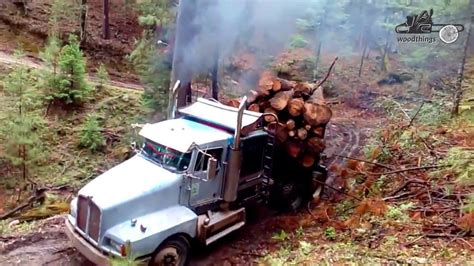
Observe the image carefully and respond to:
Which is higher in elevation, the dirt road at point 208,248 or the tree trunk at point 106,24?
the tree trunk at point 106,24

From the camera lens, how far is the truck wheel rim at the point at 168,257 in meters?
7.83

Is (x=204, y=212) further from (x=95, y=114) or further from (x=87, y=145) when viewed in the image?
(x=95, y=114)

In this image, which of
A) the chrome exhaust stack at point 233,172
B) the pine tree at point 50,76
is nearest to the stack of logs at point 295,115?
the chrome exhaust stack at point 233,172

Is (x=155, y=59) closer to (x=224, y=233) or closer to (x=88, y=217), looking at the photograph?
(x=224, y=233)

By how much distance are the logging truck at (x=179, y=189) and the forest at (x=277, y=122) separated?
24.1 inches

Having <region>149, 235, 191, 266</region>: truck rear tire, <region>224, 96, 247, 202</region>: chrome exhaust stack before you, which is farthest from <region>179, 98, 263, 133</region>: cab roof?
<region>149, 235, 191, 266</region>: truck rear tire

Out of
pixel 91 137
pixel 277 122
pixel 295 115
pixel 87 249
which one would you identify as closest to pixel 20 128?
pixel 91 137

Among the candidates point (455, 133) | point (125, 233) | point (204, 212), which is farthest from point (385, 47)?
point (125, 233)

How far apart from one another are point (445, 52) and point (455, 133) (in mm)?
14593

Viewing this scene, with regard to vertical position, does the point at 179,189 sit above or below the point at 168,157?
below

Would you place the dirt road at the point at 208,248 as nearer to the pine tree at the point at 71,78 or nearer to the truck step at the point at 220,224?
the truck step at the point at 220,224

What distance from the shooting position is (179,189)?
8.30m

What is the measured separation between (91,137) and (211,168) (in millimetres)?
9971

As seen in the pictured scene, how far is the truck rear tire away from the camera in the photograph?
7.79m
